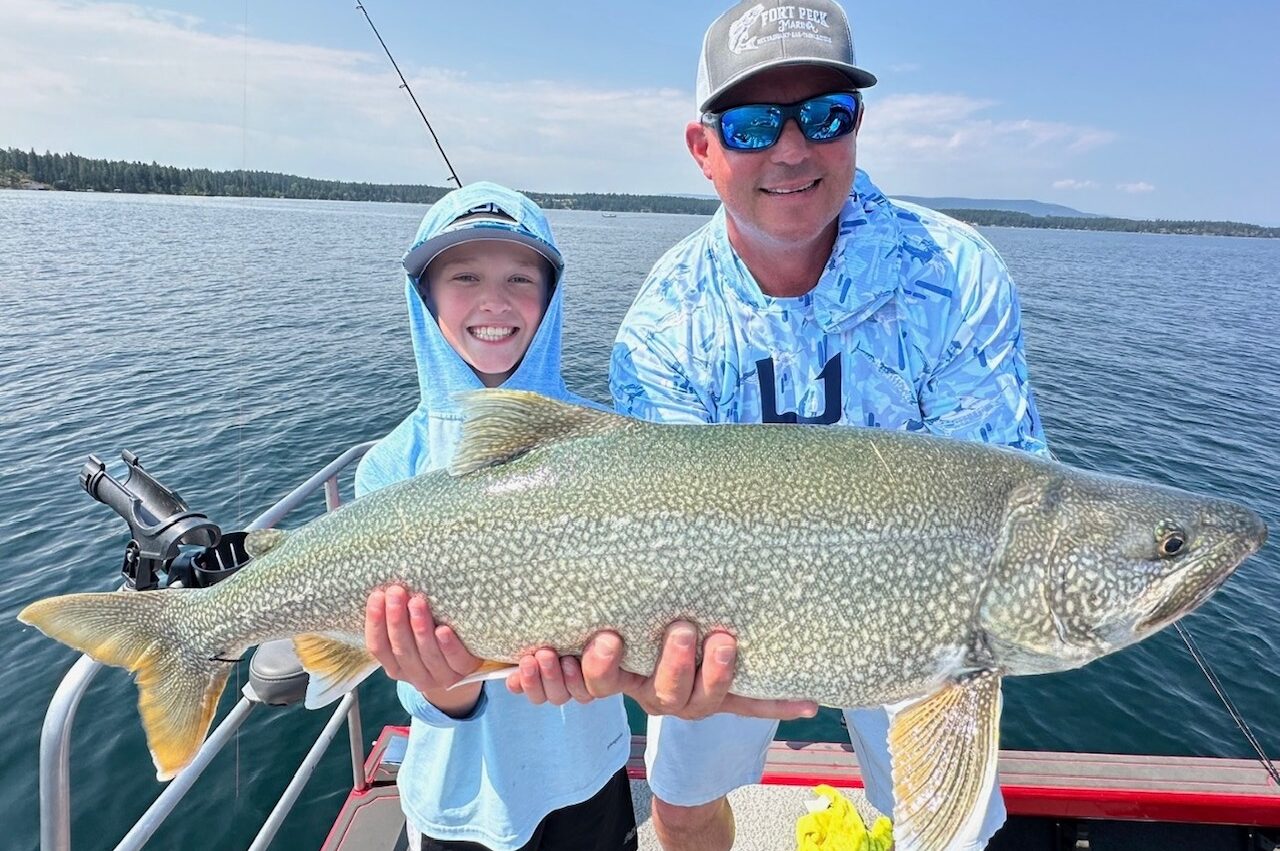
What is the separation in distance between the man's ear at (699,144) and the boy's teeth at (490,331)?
135 centimetres

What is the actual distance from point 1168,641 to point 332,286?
116 feet

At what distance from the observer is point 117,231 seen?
54688mm

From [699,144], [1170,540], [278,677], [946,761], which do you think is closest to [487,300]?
[699,144]

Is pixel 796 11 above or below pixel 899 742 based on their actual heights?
above

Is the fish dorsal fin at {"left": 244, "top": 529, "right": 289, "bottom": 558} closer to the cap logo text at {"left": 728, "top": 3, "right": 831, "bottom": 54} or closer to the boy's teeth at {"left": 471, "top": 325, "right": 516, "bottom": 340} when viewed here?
the boy's teeth at {"left": 471, "top": 325, "right": 516, "bottom": 340}

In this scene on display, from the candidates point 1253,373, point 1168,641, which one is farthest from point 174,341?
point 1253,373

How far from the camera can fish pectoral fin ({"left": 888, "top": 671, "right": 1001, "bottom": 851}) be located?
2605 mm

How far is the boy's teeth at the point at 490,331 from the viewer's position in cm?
359

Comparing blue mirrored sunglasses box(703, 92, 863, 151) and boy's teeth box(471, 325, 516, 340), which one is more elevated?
blue mirrored sunglasses box(703, 92, 863, 151)

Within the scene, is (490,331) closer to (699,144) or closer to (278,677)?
(699,144)

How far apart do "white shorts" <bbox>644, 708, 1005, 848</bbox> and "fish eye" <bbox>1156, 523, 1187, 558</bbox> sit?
5.23 ft

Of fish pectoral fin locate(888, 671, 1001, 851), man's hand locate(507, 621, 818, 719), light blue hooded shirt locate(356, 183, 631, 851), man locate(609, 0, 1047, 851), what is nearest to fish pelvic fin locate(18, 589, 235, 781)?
light blue hooded shirt locate(356, 183, 631, 851)

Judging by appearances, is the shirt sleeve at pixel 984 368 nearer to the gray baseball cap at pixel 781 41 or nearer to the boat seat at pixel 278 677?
the gray baseball cap at pixel 781 41

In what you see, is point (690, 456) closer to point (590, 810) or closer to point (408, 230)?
point (590, 810)
